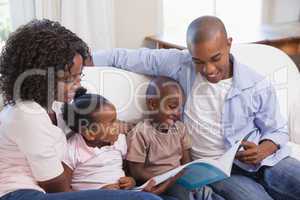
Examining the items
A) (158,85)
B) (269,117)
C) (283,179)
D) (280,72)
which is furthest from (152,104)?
(280,72)

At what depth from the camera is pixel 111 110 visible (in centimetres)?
154

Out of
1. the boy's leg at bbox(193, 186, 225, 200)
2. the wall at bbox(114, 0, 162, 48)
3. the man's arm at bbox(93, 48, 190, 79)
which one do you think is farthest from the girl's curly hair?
the wall at bbox(114, 0, 162, 48)

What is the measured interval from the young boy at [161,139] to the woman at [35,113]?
1.16 feet

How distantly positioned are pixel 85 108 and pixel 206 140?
477 millimetres

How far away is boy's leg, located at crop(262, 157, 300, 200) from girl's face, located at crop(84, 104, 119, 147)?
594mm

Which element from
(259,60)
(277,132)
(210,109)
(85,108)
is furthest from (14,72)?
(259,60)

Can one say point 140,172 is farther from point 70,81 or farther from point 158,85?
point 70,81

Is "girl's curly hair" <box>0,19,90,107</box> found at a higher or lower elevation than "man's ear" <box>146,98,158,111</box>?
higher

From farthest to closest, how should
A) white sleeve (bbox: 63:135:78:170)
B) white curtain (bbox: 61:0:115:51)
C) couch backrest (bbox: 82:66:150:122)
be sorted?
white curtain (bbox: 61:0:115:51) < couch backrest (bbox: 82:66:150:122) < white sleeve (bbox: 63:135:78:170)

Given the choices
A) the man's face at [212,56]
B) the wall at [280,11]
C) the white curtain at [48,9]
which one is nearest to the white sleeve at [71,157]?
the man's face at [212,56]

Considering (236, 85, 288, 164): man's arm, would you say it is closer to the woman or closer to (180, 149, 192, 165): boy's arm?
(180, 149, 192, 165): boy's arm

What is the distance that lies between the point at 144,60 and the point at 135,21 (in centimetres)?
82

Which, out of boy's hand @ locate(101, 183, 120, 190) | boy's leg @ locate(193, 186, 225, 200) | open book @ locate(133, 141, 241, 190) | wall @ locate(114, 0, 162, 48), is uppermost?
wall @ locate(114, 0, 162, 48)

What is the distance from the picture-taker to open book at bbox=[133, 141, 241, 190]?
1.35m
